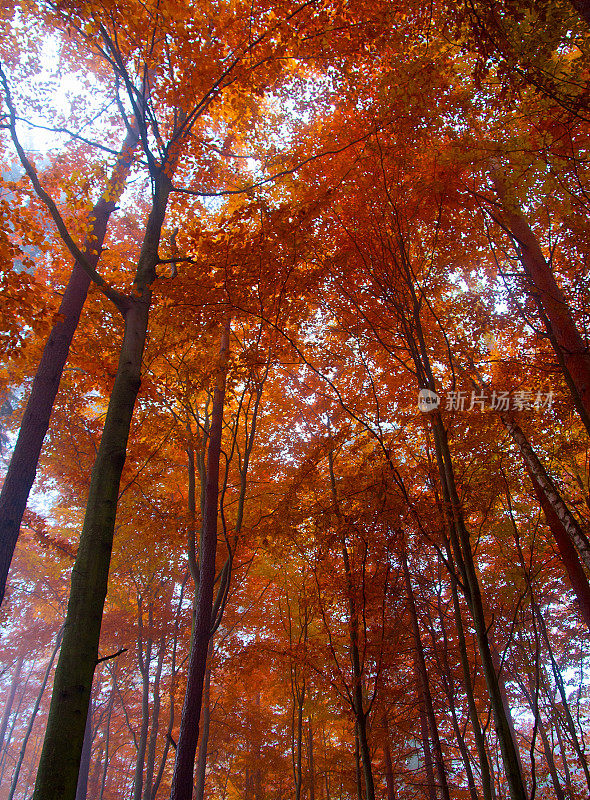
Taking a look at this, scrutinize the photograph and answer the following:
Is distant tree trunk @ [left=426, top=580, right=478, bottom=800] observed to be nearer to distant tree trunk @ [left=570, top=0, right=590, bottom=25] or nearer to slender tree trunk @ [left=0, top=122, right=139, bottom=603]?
slender tree trunk @ [left=0, top=122, right=139, bottom=603]

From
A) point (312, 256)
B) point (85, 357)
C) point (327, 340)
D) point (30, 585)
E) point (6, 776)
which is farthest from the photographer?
point (6, 776)

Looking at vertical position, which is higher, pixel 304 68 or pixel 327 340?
pixel 304 68

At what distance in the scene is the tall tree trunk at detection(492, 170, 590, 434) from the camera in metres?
4.73

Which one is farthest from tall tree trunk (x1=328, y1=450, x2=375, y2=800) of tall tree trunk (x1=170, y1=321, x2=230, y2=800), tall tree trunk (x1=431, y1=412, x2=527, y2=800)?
tall tree trunk (x1=170, y1=321, x2=230, y2=800)

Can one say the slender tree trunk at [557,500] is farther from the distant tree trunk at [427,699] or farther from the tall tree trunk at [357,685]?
the tall tree trunk at [357,685]

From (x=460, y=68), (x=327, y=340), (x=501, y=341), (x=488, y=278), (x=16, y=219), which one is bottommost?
(x=16, y=219)

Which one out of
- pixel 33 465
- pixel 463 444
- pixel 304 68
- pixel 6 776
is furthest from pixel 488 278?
pixel 6 776

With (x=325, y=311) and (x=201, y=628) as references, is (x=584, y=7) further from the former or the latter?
(x=201, y=628)

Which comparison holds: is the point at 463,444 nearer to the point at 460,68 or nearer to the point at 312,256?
the point at 312,256

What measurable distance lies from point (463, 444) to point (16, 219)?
14.8 feet

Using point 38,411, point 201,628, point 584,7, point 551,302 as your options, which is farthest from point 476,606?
point 38,411

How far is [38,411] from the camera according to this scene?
490 cm

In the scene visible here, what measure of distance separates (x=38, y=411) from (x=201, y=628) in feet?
10.5

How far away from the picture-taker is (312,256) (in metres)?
4.52
